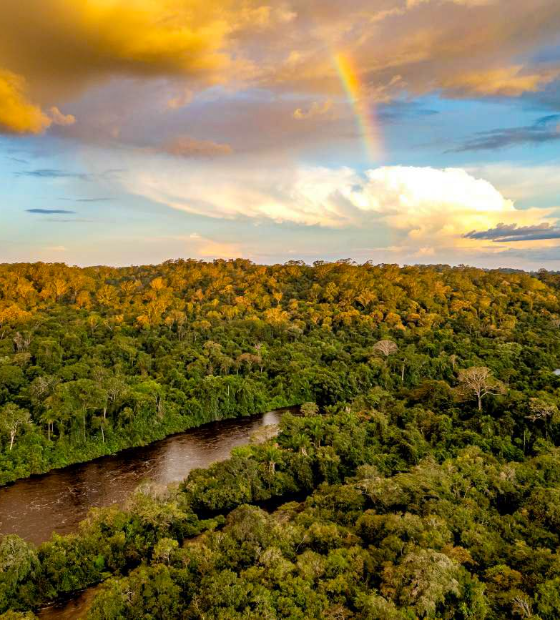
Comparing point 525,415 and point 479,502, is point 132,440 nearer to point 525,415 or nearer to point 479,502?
point 479,502

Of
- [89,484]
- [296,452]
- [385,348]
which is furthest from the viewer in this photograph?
[385,348]

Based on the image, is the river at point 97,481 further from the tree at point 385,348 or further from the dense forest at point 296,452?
the tree at point 385,348

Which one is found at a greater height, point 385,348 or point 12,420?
point 385,348

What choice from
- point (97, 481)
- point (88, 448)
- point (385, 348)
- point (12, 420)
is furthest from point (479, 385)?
point (12, 420)

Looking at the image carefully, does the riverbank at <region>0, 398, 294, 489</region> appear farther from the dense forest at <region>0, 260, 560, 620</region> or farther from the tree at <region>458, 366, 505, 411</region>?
the tree at <region>458, 366, 505, 411</region>

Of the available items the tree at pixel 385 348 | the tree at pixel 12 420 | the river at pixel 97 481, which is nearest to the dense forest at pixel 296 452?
the tree at pixel 12 420

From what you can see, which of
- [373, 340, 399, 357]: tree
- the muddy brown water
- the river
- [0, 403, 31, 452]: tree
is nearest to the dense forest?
[0, 403, 31, 452]: tree

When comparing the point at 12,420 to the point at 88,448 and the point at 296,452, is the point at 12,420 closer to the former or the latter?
the point at 88,448
